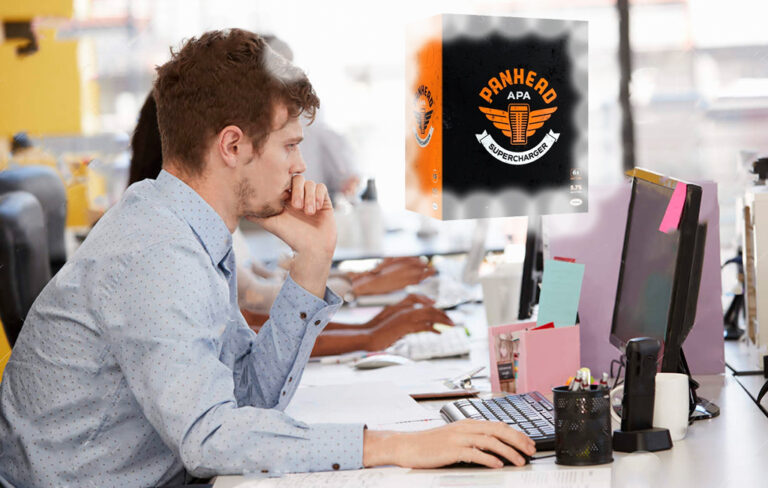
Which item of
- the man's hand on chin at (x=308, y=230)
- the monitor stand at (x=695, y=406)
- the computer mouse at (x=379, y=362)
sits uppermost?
the man's hand on chin at (x=308, y=230)

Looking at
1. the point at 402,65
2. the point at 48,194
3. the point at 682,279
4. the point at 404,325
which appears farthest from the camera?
the point at 402,65

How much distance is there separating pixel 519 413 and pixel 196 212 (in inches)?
24.1

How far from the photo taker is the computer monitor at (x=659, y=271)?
134 cm

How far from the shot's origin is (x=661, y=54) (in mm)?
3756

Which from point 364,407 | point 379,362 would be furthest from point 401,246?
point 364,407

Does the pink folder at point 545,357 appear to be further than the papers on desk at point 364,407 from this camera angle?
Yes

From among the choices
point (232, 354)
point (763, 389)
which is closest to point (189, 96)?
point (232, 354)

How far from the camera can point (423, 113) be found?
171 cm

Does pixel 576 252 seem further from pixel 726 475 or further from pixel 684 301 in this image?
pixel 726 475

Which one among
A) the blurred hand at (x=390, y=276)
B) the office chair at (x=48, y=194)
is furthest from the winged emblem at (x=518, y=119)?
the office chair at (x=48, y=194)

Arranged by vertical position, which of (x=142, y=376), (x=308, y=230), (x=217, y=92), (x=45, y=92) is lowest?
(x=142, y=376)

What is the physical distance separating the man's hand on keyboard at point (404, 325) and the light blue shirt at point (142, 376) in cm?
92

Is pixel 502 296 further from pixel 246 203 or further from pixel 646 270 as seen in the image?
pixel 246 203

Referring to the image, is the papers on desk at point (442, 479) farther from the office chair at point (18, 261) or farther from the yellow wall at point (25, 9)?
the yellow wall at point (25, 9)
